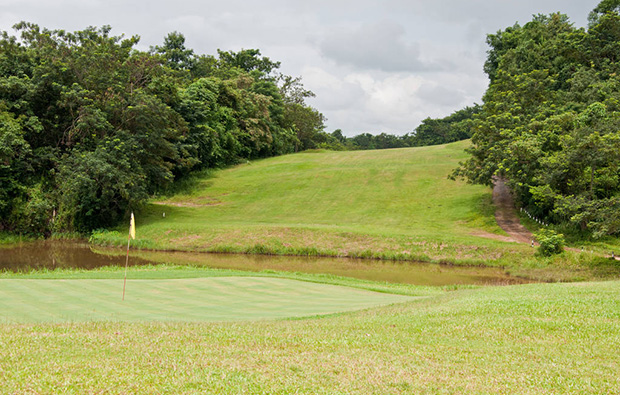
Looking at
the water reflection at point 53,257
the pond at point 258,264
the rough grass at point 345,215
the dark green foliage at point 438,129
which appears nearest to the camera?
the pond at point 258,264

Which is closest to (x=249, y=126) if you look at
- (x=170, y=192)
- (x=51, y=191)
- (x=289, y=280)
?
(x=170, y=192)

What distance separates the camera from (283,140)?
96.8m

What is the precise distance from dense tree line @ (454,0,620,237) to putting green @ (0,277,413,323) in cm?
2127

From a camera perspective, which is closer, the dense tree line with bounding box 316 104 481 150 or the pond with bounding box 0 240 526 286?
the pond with bounding box 0 240 526 286

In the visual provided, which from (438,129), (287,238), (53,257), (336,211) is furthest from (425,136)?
(53,257)

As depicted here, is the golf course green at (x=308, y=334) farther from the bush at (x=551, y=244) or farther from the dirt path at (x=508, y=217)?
the dirt path at (x=508, y=217)

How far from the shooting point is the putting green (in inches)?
535

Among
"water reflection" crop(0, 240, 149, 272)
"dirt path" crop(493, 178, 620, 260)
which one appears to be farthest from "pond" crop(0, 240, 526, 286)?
"dirt path" crop(493, 178, 620, 260)

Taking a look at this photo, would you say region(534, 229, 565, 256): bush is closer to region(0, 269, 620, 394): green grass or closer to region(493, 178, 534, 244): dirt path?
region(493, 178, 534, 244): dirt path

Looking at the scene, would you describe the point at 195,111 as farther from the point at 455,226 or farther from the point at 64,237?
the point at 455,226

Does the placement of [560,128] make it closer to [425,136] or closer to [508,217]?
[508,217]

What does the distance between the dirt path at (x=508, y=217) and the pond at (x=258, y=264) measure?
961 centimetres

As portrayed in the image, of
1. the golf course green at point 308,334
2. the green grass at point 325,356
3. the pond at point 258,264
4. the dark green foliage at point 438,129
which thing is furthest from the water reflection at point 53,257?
the dark green foliage at point 438,129

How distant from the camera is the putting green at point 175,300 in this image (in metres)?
13.6
